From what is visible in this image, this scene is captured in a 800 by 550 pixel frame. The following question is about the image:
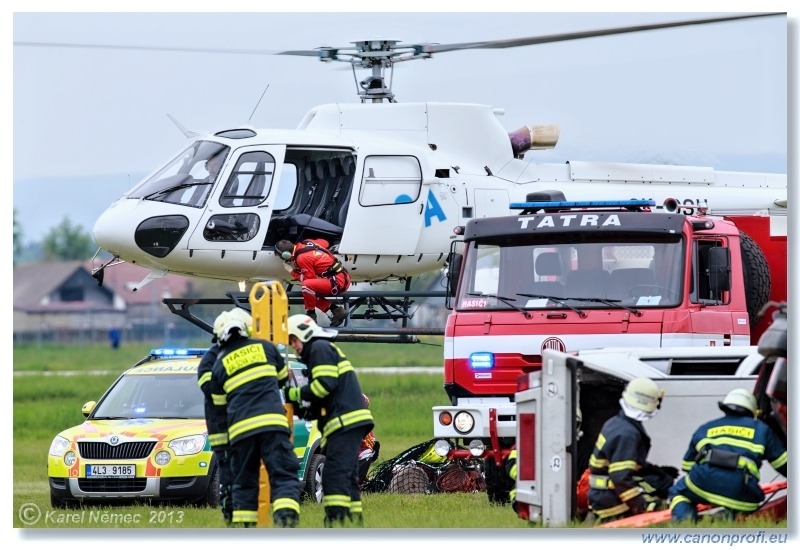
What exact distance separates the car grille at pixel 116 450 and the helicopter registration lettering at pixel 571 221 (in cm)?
410

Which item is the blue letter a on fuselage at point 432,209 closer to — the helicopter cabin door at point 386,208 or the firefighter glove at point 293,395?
the helicopter cabin door at point 386,208

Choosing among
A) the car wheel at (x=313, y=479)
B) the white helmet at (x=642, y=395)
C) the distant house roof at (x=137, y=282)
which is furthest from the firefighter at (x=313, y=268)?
the distant house roof at (x=137, y=282)

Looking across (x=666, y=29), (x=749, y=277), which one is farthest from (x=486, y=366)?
(x=666, y=29)

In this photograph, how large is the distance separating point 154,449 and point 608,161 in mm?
6692

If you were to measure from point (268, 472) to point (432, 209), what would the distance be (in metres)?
6.95

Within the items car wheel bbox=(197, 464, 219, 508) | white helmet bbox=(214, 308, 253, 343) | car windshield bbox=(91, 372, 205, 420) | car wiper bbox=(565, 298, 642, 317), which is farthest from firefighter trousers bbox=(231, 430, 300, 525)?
car windshield bbox=(91, 372, 205, 420)

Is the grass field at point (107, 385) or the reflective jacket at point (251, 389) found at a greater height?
the reflective jacket at point (251, 389)

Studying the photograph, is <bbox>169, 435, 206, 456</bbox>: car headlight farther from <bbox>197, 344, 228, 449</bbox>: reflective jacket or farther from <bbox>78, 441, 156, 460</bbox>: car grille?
<bbox>197, 344, 228, 449</bbox>: reflective jacket

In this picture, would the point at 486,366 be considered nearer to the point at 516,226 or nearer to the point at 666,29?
the point at 516,226

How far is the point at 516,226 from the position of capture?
47.8 ft

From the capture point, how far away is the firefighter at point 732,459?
10.9 metres

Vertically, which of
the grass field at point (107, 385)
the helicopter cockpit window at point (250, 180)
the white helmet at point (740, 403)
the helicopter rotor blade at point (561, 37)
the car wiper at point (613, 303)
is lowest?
the grass field at point (107, 385)

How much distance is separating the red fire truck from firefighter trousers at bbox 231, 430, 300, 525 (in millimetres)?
2331

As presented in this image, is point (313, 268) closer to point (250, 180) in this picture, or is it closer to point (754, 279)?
point (250, 180)
